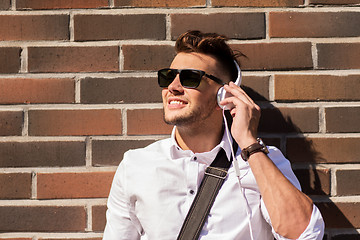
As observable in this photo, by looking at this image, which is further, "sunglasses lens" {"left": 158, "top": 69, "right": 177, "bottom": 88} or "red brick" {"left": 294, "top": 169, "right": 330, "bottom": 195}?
"red brick" {"left": 294, "top": 169, "right": 330, "bottom": 195}

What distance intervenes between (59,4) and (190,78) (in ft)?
3.02

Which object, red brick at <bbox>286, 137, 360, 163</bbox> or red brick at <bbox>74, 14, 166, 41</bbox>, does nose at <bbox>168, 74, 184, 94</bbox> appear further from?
red brick at <bbox>286, 137, 360, 163</bbox>

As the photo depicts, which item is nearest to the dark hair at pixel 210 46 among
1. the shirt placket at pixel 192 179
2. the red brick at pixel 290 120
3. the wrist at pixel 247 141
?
the red brick at pixel 290 120

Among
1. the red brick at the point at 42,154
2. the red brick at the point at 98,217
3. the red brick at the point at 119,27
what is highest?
the red brick at the point at 119,27

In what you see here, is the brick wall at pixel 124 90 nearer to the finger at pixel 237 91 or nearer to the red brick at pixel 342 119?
the red brick at pixel 342 119

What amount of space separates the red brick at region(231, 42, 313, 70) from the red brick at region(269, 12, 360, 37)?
0.21 ft

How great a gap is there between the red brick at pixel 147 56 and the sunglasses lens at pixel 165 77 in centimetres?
20

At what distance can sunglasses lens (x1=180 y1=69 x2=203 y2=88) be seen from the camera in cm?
195

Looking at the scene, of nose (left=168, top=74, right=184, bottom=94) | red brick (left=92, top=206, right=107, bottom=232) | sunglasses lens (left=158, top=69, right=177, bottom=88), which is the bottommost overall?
red brick (left=92, top=206, right=107, bottom=232)

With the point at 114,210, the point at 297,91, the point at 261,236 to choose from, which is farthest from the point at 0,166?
the point at 297,91

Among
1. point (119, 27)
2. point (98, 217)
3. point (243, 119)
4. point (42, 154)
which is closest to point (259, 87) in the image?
point (243, 119)

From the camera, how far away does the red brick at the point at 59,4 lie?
219 cm

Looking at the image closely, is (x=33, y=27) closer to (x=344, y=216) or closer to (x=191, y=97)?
(x=191, y=97)

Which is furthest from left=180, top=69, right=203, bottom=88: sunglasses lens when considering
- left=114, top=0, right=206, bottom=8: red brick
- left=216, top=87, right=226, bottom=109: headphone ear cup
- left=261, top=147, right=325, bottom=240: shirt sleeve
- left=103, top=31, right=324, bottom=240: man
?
left=261, top=147, right=325, bottom=240: shirt sleeve
